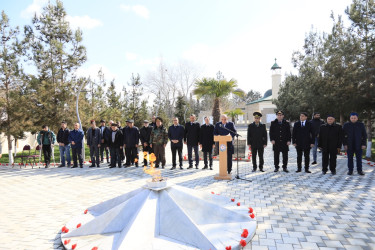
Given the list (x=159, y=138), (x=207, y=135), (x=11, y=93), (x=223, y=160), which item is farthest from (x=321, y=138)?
(x=11, y=93)

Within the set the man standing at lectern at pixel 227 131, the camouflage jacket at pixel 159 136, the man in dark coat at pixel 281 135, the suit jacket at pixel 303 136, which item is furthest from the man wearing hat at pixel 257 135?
the camouflage jacket at pixel 159 136

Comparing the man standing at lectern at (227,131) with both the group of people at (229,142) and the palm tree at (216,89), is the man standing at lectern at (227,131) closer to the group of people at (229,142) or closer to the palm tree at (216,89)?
the group of people at (229,142)

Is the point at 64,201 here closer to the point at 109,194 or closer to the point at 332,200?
the point at 109,194

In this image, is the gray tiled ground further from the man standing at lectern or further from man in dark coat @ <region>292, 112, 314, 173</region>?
the man standing at lectern

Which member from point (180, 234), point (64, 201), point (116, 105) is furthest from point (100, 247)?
point (116, 105)

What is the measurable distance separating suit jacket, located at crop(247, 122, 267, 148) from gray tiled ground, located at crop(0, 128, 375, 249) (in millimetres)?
1051

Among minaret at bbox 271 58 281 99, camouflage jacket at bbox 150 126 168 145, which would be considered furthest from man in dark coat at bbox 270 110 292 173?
minaret at bbox 271 58 281 99

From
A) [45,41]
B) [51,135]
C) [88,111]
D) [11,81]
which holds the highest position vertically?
[45,41]

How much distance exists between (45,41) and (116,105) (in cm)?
919

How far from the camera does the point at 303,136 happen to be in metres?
9.00

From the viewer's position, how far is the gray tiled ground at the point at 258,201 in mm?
4172

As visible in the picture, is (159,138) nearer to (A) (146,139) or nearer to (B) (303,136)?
(A) (146,139)

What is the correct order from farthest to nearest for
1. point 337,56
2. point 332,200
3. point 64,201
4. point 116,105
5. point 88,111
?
point 116,105
point 88,111
point 337,56
point 64,201
point 332,200

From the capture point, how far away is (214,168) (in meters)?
10.3
